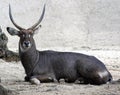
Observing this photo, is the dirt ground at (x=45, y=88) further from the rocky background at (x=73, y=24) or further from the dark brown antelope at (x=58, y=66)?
the rocky background at (x=73, y=24)

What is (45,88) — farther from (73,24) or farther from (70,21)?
(70,21)

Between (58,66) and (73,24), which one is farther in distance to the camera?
(73,24)

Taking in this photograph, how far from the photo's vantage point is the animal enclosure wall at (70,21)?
24.2 m

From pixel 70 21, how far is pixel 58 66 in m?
14.3

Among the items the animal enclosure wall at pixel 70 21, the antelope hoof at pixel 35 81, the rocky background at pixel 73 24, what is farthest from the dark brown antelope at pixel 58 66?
the animal enclosure wall at pixel 70 21

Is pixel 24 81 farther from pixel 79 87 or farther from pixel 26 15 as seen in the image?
pixel 26 15

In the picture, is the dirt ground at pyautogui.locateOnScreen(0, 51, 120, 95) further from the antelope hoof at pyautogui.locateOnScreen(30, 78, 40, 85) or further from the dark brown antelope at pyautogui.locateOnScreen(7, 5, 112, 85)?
the dark brown antelope at pyautogui.locateOnScreen(7, 5, 112, 85)

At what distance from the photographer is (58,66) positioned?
1212cm

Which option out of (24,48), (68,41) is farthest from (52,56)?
(68,41)

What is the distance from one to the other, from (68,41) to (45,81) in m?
12.6

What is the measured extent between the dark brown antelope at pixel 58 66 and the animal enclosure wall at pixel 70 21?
10784 millimetres

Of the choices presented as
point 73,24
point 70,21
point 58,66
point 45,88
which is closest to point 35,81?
point 58,66

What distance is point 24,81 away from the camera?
12.3 meters

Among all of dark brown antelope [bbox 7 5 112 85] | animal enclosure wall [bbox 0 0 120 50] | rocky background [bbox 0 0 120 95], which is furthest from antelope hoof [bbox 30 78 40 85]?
animal enclosure wall [bbox 0 0 120 50]
